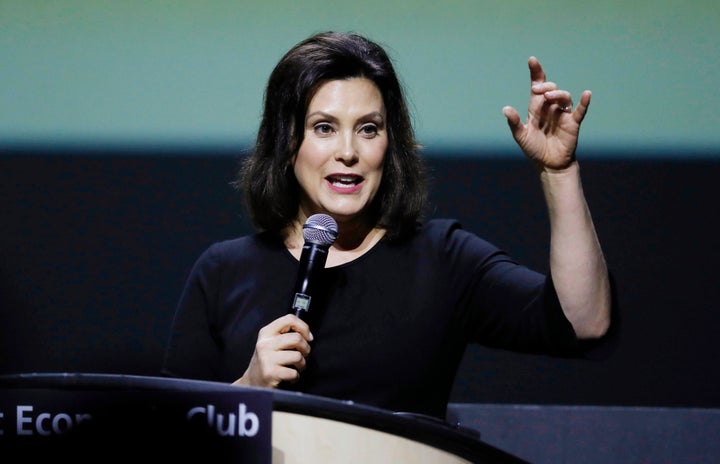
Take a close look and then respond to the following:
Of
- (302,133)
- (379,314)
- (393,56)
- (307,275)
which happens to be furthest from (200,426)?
(393,56)

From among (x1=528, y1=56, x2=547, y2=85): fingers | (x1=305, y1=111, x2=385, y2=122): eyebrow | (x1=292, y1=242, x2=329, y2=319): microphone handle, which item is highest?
(x1=528, y1=56, x2=547, y2=85): fingers

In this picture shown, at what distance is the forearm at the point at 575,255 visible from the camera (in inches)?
57.5

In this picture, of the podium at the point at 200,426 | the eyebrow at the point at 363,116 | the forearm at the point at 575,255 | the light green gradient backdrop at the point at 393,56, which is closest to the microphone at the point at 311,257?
the eyebrow at the point at 363,116

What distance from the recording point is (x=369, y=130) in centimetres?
176

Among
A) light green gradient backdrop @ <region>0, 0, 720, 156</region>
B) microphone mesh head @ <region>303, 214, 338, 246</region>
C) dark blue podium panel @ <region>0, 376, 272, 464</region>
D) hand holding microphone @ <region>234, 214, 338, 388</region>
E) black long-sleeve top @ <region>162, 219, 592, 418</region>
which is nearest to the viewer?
dark blue podium panel @ <region>0, 376, 272, 464</region>

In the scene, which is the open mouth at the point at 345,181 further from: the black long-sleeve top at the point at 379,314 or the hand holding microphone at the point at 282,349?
the hand holding microphone at the point at 282,349

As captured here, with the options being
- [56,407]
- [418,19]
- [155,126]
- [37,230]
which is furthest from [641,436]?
[56,407]

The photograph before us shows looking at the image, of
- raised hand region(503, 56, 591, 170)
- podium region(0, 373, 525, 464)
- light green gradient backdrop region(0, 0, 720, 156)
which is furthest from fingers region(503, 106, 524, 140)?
light green gradient backdrop region(0, 0, 720, 156)

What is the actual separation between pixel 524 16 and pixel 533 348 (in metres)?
1.13

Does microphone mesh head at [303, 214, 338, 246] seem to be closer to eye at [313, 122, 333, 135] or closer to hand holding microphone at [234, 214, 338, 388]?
hand holding microphone at [234, 214, 338, 388]

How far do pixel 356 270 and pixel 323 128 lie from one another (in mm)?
253

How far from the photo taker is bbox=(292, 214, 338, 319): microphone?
1.44 metres

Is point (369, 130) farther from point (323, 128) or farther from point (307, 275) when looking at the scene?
point (307, 275)

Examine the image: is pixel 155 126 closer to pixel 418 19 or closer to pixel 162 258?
pixel 162 258
